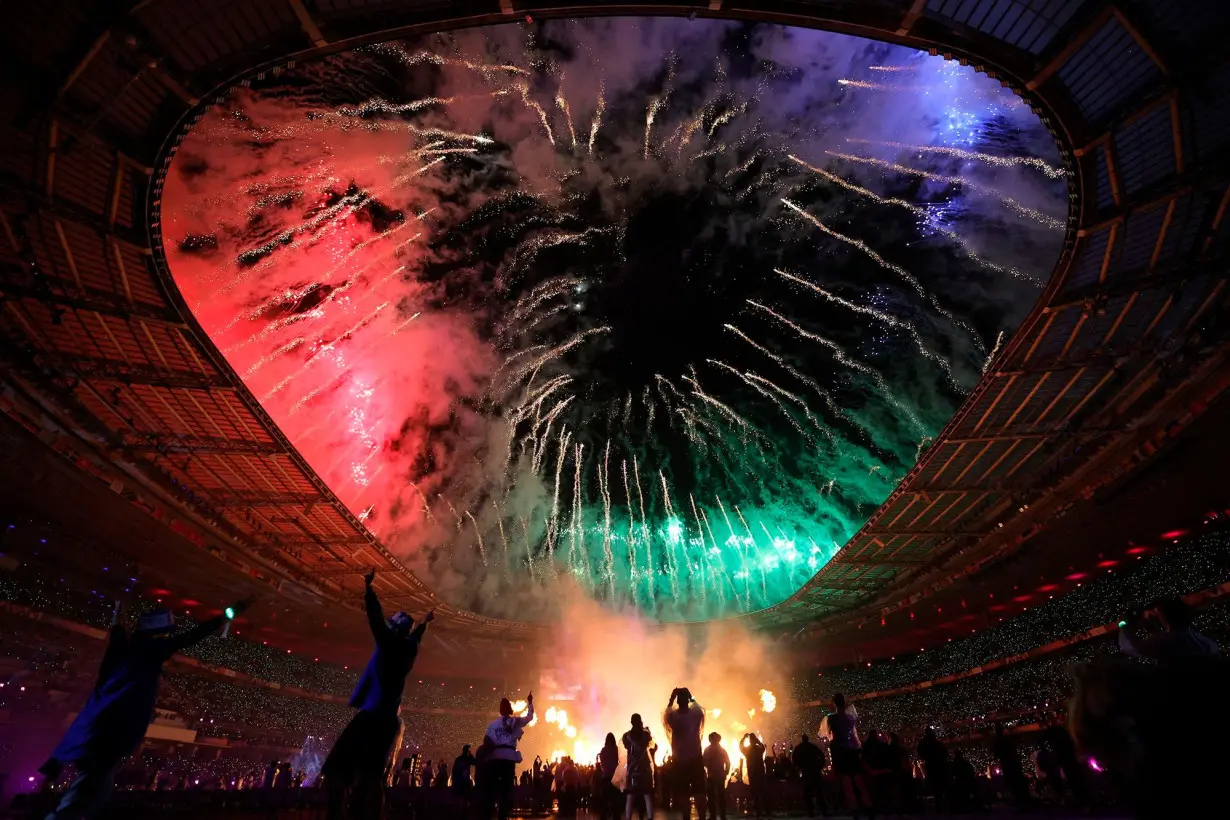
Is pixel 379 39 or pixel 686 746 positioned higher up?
pixel 379 39

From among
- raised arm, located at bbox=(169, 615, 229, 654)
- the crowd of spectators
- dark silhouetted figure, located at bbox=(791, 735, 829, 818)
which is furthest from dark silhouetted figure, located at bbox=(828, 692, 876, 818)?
the crowd of spectators

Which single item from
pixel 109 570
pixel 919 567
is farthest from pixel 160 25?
pixel 919 567

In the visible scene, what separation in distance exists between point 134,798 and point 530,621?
66.4ft

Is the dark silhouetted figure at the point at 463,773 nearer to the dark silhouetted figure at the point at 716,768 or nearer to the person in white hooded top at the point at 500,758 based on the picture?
the person in white hooded top at the point at 500,758

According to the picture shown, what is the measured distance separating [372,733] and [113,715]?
1.75 meters

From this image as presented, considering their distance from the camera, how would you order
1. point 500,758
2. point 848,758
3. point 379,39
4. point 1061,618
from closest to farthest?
point 379,39
point 500,758
point 848,758
point 1061,618

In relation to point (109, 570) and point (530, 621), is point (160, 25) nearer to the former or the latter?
point (109, 570)

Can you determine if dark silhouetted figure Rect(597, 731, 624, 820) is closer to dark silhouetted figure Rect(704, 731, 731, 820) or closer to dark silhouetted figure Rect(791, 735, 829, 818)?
dark silhouetted figure Rect(704, 731, 731, 820)

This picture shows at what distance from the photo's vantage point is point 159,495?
12.4m

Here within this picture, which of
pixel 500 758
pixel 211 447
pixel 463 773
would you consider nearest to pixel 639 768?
pixel 500 758

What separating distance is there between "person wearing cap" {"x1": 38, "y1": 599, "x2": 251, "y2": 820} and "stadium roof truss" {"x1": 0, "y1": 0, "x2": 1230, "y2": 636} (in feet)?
16.9

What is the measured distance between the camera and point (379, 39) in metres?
5.84

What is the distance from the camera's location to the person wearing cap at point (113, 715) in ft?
12.0

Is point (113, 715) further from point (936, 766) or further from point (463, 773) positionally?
point (936, 766)
